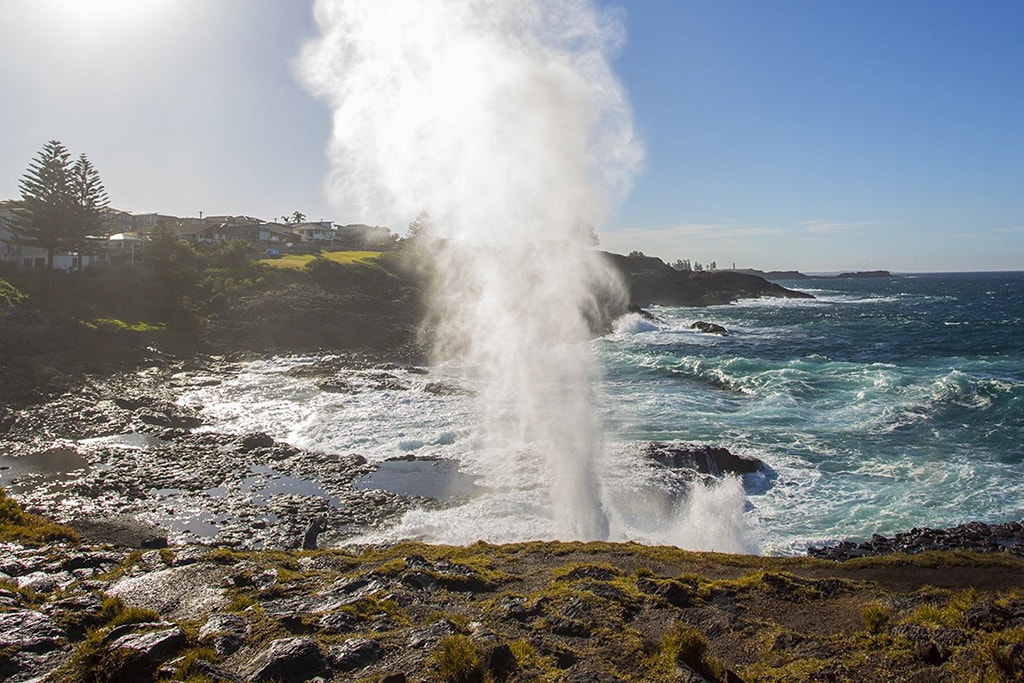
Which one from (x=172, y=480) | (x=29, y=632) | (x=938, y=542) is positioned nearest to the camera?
(x=29, y=632)

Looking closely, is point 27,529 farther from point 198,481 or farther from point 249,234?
point 249,234

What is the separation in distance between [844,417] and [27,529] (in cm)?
2990

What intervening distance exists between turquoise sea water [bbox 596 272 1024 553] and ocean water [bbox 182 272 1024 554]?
10 centimetres

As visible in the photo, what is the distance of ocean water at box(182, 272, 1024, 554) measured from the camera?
18047 mm

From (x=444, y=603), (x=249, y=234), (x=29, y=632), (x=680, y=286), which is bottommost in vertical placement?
(x=444, y=603)

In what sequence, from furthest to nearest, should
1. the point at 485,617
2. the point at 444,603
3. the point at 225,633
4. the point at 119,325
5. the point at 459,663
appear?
the point at 119,325 → the point at 444,603 → the point at 485,617 → the point at 225,633 → the point at 459,663

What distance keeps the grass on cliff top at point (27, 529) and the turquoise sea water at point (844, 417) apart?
1688 cm

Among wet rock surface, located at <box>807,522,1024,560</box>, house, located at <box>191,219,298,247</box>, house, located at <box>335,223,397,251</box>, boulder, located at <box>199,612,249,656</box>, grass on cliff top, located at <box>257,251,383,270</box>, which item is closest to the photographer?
boulder, located at <box>199,612,249,656</box>

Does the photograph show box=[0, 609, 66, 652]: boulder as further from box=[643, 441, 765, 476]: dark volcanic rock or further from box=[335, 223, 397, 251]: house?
box=[335, 223, 397, 251]: house

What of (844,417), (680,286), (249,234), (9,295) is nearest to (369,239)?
(249,234)

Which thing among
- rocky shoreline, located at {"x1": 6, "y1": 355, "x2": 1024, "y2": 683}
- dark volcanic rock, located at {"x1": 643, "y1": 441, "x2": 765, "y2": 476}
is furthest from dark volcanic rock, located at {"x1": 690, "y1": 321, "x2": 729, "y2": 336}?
rocky shoreline, located at {"x1": 6, "y1": 355, "x2": 1024, "y2": 683}

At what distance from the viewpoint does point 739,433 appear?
26.6 metres

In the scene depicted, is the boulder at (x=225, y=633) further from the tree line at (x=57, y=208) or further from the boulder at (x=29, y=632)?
the tree line at (x=57, y=208)

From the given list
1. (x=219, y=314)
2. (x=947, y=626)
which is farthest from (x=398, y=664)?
(x=219, y=314)
